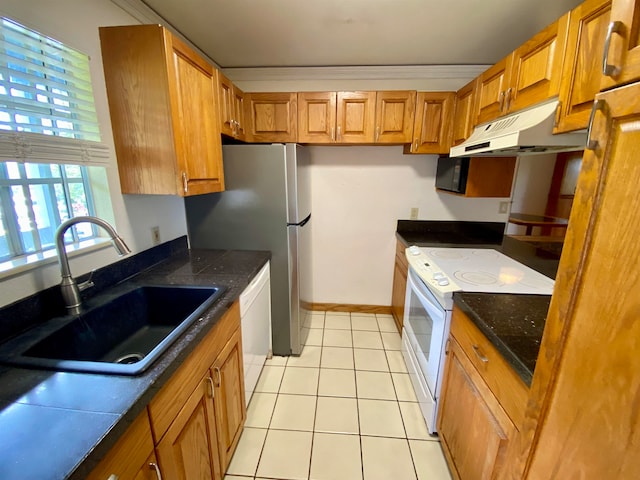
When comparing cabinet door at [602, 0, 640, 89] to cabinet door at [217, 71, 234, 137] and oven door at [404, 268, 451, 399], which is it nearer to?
oven door at [404, 268, 451, 399]

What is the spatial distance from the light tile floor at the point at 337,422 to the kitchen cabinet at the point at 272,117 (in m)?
1.79

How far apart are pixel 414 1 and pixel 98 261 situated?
2.04 metres

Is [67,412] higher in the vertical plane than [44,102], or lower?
lower

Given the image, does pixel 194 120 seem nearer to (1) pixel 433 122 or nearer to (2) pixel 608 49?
(2) pixel 608 49

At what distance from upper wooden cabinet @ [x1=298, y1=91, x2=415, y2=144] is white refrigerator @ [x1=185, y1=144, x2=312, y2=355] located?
0.27 metres

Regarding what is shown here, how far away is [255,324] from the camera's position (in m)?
1.72

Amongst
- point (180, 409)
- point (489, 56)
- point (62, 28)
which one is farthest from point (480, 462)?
point (489, 56)

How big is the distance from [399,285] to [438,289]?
3.87ft

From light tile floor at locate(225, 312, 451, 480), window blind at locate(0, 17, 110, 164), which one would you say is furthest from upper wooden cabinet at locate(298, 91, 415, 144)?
light tile floor at locate(225, 312, 451, 480)

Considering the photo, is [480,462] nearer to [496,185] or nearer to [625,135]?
[625,135]

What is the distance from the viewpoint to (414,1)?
4.76ft

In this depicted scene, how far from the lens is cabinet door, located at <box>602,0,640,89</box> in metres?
0.44

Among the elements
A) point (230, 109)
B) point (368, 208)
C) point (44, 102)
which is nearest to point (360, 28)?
point (230, 109)

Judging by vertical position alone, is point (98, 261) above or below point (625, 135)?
below
